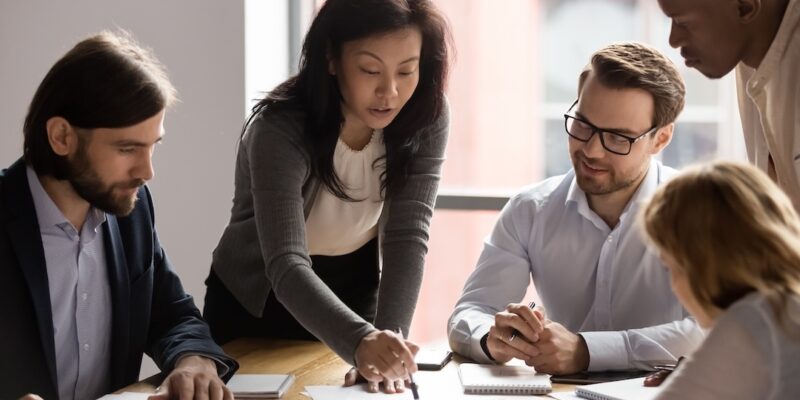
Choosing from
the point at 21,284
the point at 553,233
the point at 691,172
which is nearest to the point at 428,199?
the point at 553,233

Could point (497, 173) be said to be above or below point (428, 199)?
below

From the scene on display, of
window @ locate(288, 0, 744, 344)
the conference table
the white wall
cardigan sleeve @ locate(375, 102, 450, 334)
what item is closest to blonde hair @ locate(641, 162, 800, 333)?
the conference table

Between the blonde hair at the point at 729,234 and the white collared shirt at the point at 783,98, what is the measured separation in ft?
2.25

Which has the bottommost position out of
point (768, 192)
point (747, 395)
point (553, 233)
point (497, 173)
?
point (497, 173)

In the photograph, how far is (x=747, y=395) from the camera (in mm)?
1315

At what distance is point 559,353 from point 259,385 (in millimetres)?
610

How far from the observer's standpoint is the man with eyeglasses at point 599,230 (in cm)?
248

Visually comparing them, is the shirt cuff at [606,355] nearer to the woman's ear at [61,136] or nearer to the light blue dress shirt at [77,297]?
the light blue dress shirt at [77,297]

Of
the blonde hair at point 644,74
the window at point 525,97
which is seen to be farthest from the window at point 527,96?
the blonde hair at point 644,74

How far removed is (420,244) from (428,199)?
111 mm

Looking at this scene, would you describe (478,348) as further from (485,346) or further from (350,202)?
(350,202)

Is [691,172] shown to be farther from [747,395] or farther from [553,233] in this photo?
[553,233]

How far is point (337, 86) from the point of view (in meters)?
2.35

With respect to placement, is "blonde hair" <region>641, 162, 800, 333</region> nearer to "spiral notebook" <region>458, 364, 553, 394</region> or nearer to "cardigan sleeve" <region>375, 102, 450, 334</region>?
"spiral notebook" <region>458, 364, 553, 394</region>
